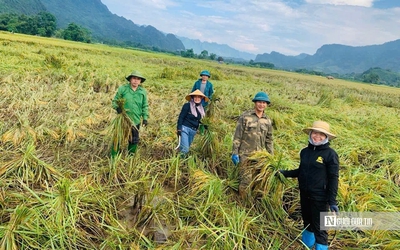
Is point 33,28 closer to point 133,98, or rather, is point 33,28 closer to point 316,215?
point 133,98

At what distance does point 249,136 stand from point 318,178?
105cm

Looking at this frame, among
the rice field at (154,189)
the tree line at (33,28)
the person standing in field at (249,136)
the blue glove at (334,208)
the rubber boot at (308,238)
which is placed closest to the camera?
the blue glove at (334,208)

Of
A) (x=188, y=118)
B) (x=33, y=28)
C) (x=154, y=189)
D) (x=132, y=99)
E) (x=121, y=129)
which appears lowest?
(x=154, y=189)

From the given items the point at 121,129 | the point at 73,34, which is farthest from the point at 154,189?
the point at 73,34

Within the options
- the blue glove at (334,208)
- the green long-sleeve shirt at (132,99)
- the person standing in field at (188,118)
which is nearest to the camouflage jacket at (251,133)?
the person standing in field at (188,118)

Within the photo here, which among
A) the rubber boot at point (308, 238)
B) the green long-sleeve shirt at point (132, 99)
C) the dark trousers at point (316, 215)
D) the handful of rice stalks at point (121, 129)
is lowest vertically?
the rubber boot at point (308, 238)

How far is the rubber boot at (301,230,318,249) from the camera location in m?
2.92

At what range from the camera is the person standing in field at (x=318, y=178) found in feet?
8.54

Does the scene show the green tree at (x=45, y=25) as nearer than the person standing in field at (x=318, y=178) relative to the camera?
No

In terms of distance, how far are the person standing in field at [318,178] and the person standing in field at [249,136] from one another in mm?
735

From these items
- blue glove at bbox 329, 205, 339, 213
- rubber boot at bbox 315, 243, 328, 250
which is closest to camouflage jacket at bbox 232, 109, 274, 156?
blue glove at bbox 329, 205, 339, 213

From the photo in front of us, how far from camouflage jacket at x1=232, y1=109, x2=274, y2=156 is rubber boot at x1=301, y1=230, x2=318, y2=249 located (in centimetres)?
109

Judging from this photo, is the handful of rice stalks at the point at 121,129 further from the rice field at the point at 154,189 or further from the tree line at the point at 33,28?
the tree line at the point at 33,28

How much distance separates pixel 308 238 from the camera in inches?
116
